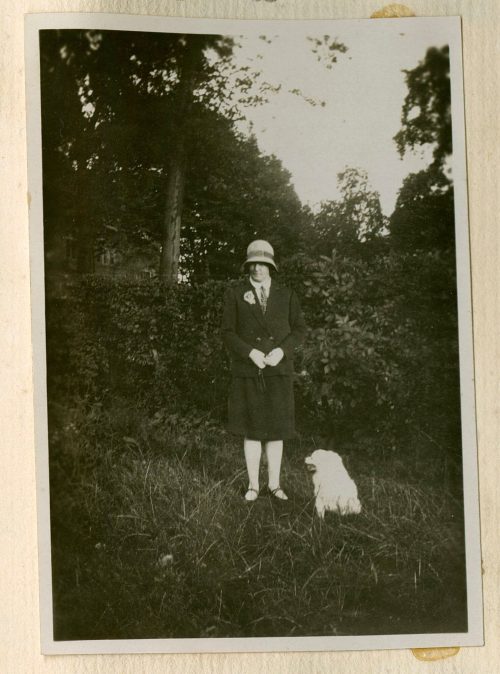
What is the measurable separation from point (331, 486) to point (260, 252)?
1.47 ft

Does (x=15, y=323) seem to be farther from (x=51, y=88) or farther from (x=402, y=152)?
(x=402, y=152)

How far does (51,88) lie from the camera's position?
102 centimetres

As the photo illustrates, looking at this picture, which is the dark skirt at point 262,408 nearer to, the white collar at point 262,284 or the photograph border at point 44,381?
the white collar at point 262,284

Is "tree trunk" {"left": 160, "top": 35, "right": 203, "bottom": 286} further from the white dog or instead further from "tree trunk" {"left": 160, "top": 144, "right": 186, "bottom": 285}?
the white dog

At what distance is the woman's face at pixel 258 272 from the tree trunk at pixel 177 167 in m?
0.14

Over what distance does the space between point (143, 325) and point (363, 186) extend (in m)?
0.48

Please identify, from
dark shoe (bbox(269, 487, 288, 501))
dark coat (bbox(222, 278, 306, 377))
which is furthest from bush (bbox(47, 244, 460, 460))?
dark shoe (bbox(269, 487, 288, 501))

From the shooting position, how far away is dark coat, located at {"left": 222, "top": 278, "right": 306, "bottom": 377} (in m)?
1.02

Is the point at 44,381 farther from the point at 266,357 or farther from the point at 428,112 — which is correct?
the point at 428,112

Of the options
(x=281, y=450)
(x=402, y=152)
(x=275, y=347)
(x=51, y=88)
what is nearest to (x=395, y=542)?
(x=281, y=450)

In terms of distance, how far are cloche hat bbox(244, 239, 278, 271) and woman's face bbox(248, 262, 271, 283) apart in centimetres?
1

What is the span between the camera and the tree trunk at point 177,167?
3.34ft

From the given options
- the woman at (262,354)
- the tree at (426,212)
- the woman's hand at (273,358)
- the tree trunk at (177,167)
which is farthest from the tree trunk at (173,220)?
the tree at (426,212)

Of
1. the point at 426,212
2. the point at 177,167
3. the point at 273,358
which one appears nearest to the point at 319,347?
the point at 273,358
